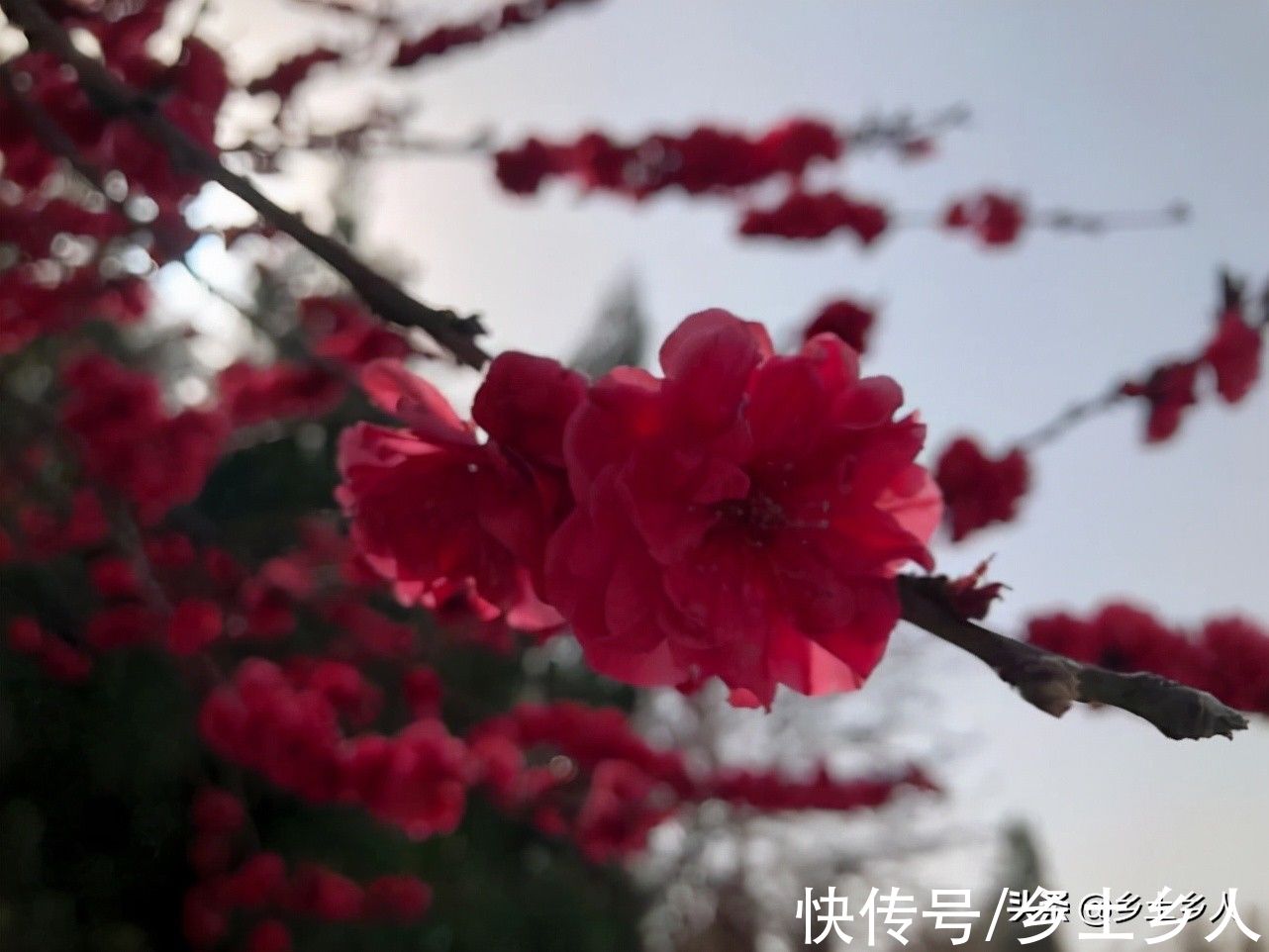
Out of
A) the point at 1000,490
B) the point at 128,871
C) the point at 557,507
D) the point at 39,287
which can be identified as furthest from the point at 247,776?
the point at 557,507

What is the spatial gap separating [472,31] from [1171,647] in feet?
6.72

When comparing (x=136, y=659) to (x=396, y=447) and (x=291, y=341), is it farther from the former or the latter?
(x=396, y=447)

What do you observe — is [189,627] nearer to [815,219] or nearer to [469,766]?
[469,766]

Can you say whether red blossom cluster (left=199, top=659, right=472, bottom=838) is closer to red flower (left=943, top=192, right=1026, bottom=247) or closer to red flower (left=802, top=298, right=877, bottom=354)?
red flower (left=802, top=298, right=877, bottom=354)

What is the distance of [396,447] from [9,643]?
2719 mm

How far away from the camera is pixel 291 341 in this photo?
4.30 ft

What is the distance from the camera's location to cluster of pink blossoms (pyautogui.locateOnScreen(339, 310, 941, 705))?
60 cm

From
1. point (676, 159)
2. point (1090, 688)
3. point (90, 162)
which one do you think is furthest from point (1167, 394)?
point (676, 159)

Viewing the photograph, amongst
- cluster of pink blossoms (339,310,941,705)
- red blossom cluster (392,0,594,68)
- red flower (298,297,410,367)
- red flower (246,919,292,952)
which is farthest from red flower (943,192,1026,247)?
red flower (246,919,292,952)

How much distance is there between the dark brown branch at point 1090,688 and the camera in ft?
1.67

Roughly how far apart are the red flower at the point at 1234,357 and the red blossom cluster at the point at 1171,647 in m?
0.34

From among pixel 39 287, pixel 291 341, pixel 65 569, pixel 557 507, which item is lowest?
pixel 557 507

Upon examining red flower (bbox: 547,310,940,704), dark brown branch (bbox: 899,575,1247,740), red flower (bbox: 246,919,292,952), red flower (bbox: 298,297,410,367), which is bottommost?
dark brown branch (bbox: 899,575,1247,740)

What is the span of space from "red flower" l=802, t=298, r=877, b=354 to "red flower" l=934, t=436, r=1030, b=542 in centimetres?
34
